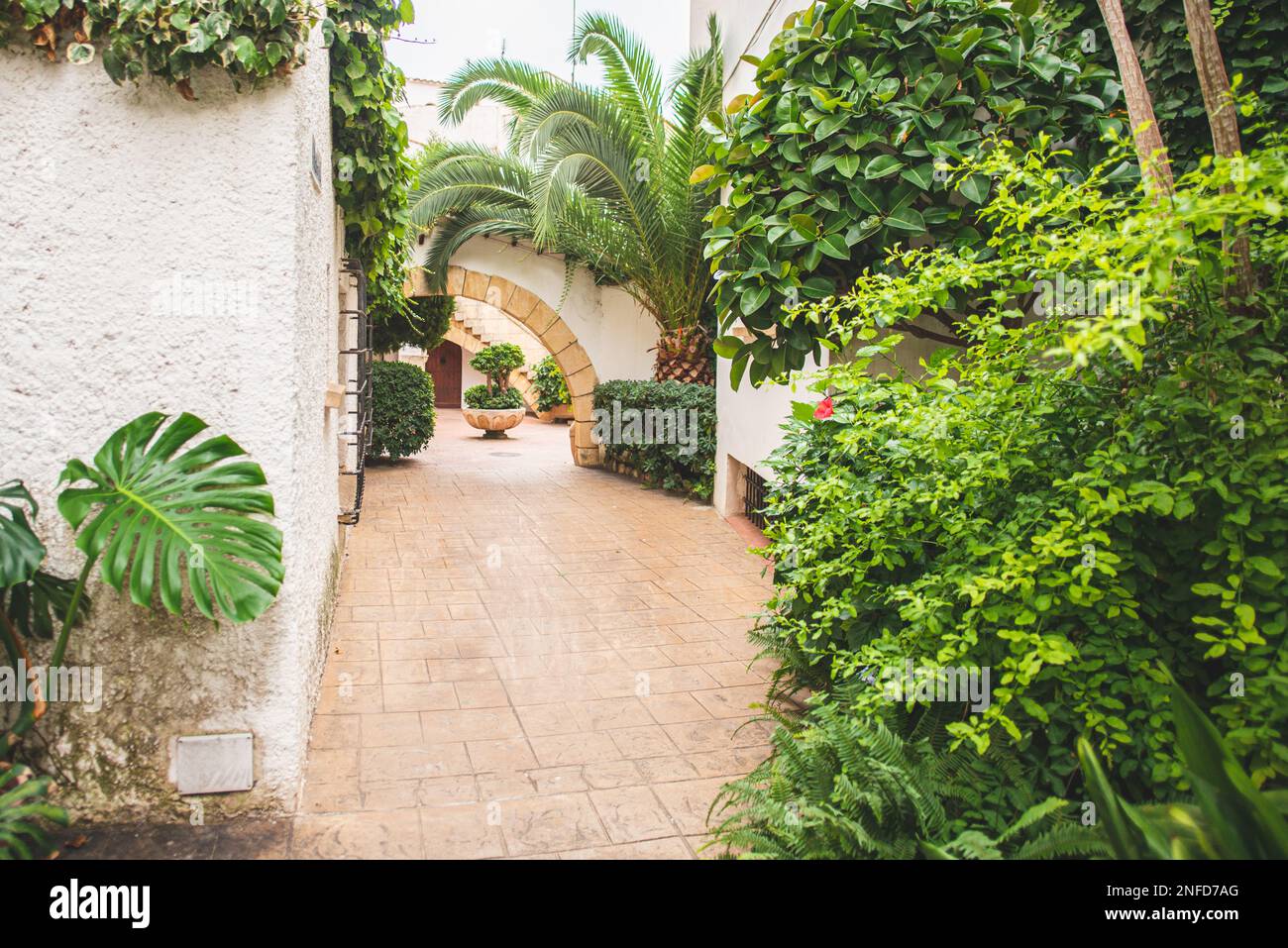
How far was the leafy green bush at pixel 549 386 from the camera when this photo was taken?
62.3 feet

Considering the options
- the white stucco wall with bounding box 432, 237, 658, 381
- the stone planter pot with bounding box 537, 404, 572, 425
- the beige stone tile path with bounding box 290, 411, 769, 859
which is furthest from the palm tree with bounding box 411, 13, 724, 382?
the stone planter pot with bounding box 537, 404, 572, 425

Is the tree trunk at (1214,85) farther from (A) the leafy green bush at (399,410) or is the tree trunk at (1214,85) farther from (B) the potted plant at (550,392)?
(B) the potted plant at (550,392)

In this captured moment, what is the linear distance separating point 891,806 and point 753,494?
559 cm

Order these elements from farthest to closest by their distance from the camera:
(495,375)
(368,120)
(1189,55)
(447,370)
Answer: (447,370) < (495,375) < (368,120) < (1189,55)

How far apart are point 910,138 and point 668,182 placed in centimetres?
625

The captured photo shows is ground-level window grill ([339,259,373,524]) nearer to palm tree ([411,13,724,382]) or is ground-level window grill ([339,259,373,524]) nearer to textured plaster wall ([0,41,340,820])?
textured plaster wall ([0,41,340,820])

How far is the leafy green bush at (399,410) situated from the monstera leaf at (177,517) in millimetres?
8510

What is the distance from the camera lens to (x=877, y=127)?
3.90m

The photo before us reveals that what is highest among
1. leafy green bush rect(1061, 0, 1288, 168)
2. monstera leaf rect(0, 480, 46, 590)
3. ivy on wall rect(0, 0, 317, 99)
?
leafy green bush rect(1061, 0, 1288, 168)

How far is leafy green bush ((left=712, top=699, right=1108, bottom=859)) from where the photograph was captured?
7.02 feet

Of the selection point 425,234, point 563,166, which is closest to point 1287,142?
point 563,166

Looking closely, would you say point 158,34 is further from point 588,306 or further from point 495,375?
point 495,375

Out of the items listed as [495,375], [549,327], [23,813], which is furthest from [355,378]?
[495,375]

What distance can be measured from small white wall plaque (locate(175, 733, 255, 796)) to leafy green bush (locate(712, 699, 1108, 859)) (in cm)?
144
